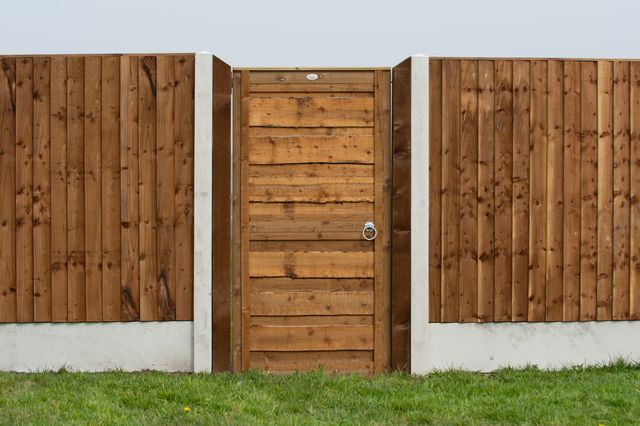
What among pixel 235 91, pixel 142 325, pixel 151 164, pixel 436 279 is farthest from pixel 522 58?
pixel 142 325

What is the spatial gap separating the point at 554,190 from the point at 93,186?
12.9 ft

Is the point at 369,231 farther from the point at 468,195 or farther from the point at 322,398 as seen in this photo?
the point at 322,398

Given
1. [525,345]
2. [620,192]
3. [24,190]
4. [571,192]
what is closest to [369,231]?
[525,345]

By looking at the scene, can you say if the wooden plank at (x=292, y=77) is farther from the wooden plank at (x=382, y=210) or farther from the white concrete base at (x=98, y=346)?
the white concrete base at (x=98, y=346)

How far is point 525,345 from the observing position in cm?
690

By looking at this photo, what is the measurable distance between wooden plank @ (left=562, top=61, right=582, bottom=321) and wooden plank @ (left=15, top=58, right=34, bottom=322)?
14.9ft

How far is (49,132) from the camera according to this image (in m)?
6.75

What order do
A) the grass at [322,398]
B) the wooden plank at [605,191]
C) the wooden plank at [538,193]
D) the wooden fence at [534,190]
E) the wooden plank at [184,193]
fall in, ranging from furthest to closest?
1. the wooden plank at [605,191]
2. the wooden plank at [538,193]
3. the wooden fence at [534,190]
4. the wooden plank at [184,193]
5. the grass at [322,398]

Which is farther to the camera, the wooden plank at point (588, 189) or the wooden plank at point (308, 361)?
the wooden plank at point (588, 189)

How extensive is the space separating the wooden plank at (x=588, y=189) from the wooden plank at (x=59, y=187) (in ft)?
14.5

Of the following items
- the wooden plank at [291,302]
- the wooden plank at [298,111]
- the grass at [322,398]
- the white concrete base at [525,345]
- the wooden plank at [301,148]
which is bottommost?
the grass at [322,398]

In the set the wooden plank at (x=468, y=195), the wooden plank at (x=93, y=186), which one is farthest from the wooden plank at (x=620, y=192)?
the wooden plank at (x=93, y=186)

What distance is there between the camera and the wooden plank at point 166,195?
22.0 feet

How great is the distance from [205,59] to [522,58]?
2.71 meters
